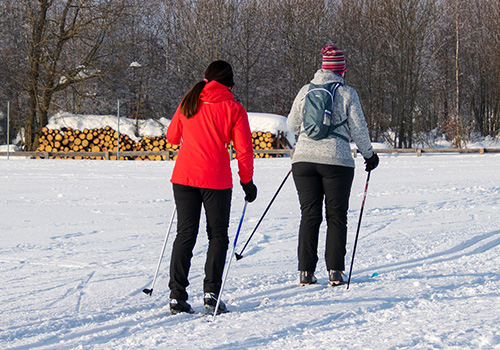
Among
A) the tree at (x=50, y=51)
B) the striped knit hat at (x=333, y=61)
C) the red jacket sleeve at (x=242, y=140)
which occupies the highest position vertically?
the tree at (x=50, y=51)

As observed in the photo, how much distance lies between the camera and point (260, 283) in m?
4.20

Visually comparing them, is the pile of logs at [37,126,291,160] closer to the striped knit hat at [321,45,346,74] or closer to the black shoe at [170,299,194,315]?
the striped knit hat at [321,45,346,74]

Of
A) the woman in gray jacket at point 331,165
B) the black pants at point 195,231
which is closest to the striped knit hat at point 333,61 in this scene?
the woman in gray jacket at point 331,165

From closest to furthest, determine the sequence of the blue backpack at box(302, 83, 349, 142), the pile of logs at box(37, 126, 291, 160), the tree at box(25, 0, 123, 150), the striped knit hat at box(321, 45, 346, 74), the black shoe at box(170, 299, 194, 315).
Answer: the black shoe at box(170, 299, 194, 315), the blue backpack at box(302, 83, 349, 142), the striped knit hat at box(321, 45, 346, 74), the tree at box(25, 0, 123, 150), the pile of logs at box(37, 126, 291, 160)

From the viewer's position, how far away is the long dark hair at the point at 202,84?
3396 millimetres

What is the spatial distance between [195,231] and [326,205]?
0.98 meters

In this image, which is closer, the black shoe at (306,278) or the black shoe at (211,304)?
the black shoe at (211,304)

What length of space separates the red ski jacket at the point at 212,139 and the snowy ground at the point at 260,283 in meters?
0.74

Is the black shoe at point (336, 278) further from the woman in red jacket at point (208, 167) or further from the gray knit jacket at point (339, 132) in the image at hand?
the woman in red jacket at point (208, 167)

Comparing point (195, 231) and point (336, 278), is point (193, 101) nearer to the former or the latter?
point (195, 231)

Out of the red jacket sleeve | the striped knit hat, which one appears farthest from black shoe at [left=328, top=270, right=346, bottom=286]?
the striped knit hat

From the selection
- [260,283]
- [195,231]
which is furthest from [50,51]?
[195,231]

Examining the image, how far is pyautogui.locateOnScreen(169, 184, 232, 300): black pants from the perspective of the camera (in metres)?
3.43

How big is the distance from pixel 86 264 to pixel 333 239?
1.95 meters
